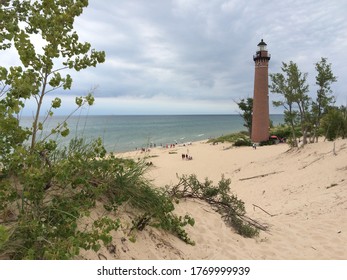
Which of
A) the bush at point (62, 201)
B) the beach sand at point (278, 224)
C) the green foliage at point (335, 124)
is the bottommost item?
the beach sand at point (278, 224)

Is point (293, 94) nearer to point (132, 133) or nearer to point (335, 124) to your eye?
point (335, 124)

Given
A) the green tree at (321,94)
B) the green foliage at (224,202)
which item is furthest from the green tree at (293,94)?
the green foliage at (224,202)

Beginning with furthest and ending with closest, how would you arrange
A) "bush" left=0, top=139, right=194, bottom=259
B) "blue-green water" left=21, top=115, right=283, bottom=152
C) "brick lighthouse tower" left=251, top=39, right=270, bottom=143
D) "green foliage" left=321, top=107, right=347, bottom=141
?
"brick lighthouse tower" left=251, top=39, right=270, bottom=143, "green foliage" left=321, top=107, right=347, bottom=141, "blue-green water" left=21, top=115, right=283, bottom=152, "bush" left=0, top=139, right=194, bottom=259

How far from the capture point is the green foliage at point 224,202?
5754 millimetres

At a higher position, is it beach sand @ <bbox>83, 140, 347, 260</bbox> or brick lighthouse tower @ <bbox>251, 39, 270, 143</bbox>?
brick lighthouse tower @ <bbox>251, 39, 270, 143</bbox>

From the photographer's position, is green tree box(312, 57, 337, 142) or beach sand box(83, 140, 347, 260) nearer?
beach sand box(83, 140, 347, 260)

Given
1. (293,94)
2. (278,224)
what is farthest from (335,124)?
(278,224)

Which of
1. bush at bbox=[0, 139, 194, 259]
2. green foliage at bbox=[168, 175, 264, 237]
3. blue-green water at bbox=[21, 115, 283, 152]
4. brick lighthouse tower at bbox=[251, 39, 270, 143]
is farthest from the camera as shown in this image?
brick lighthouse tower at bbox=[251, 39, 270, 143]

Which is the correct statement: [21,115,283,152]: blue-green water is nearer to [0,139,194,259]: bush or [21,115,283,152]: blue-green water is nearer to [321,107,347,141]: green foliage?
[0,139,194,259]: bush

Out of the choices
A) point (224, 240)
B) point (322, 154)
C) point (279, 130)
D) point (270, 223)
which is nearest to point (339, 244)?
point (270, 223)

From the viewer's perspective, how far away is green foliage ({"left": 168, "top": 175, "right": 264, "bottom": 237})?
227 inches

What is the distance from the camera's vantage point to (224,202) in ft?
21.4

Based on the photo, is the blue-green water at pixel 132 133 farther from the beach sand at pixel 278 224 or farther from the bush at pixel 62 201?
the beach sand at pixel 278 224

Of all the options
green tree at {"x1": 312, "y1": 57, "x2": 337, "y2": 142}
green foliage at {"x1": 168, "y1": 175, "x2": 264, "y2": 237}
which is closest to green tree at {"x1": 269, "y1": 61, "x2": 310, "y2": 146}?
green tree at {"x1": 312, "y1": 57, "x2": 337, "y2": 142}
